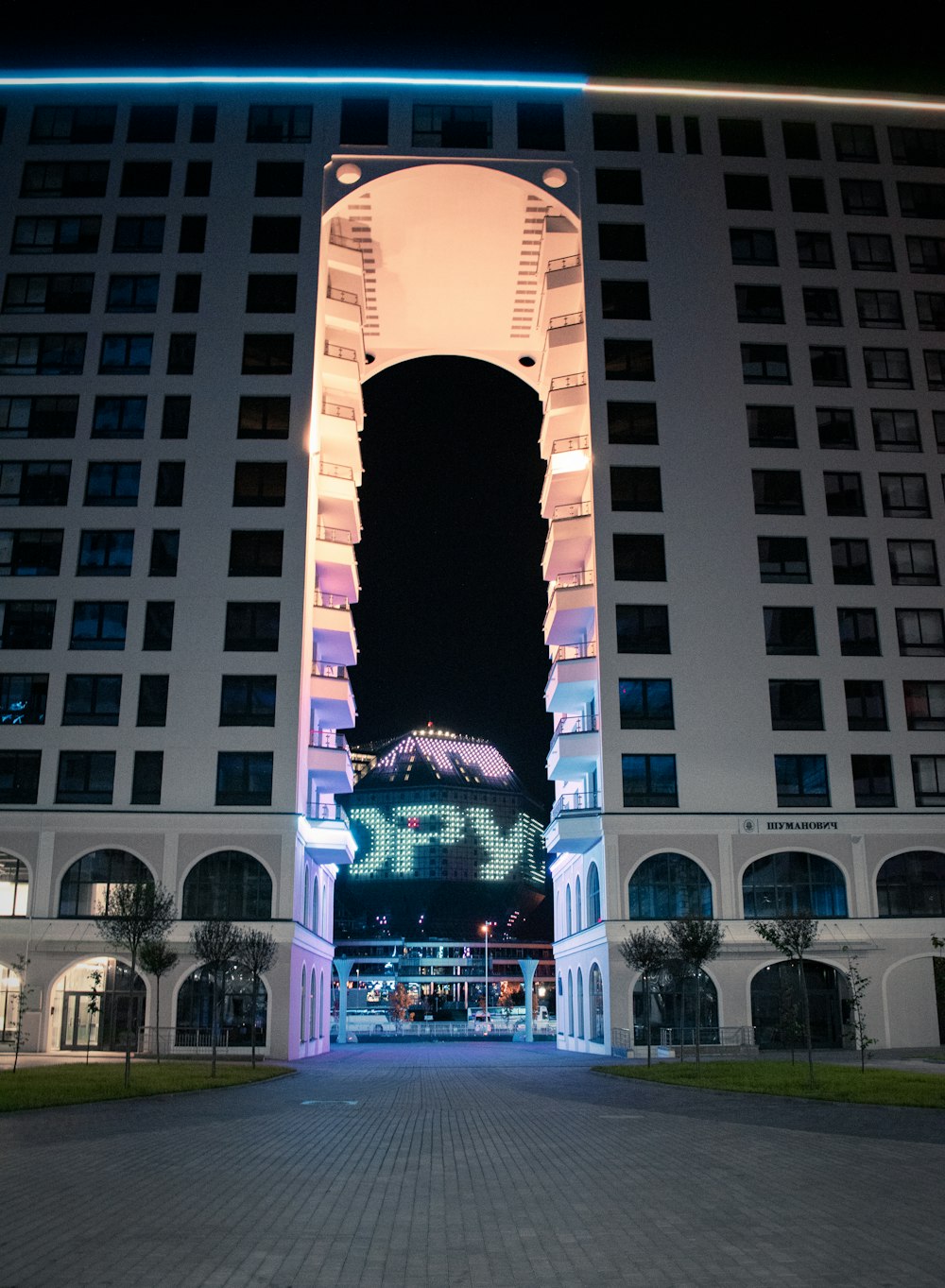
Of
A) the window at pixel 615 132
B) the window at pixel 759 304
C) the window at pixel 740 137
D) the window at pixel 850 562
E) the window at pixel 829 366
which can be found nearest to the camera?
the window at pixel 850 562

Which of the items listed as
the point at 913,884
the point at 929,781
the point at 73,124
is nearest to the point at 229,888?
the point at 913,884

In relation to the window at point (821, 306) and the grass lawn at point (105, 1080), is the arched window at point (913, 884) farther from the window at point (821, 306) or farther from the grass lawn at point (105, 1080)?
the grass lawn at point (105, 1080)

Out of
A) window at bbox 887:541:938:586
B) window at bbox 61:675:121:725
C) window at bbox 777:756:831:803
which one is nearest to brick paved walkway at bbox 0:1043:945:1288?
window at bbox 777:756:831:803

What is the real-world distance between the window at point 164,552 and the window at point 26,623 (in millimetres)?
4609

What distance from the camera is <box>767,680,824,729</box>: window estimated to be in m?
49.9

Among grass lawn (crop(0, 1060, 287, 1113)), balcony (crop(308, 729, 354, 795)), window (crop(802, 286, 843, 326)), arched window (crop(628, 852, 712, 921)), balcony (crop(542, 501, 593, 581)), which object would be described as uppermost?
window (crop(802, 286, 843, 326))

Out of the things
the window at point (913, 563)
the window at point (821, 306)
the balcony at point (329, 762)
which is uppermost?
the window at point (821, 306)

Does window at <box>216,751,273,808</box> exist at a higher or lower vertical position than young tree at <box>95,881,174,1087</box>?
higher

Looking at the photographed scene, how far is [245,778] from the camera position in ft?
156

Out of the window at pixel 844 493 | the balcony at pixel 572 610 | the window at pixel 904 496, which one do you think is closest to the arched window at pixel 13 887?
the balcony at pixel 572 610

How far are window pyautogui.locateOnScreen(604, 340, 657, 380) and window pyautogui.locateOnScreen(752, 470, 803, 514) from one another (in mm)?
6906

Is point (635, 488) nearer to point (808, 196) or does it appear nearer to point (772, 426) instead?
point (772, 426)

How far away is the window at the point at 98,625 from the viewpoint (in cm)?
4962

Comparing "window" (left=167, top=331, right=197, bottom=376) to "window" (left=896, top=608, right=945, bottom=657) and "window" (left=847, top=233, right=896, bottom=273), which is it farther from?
"window" (left=896, top=608, right=945, bottom=657)
